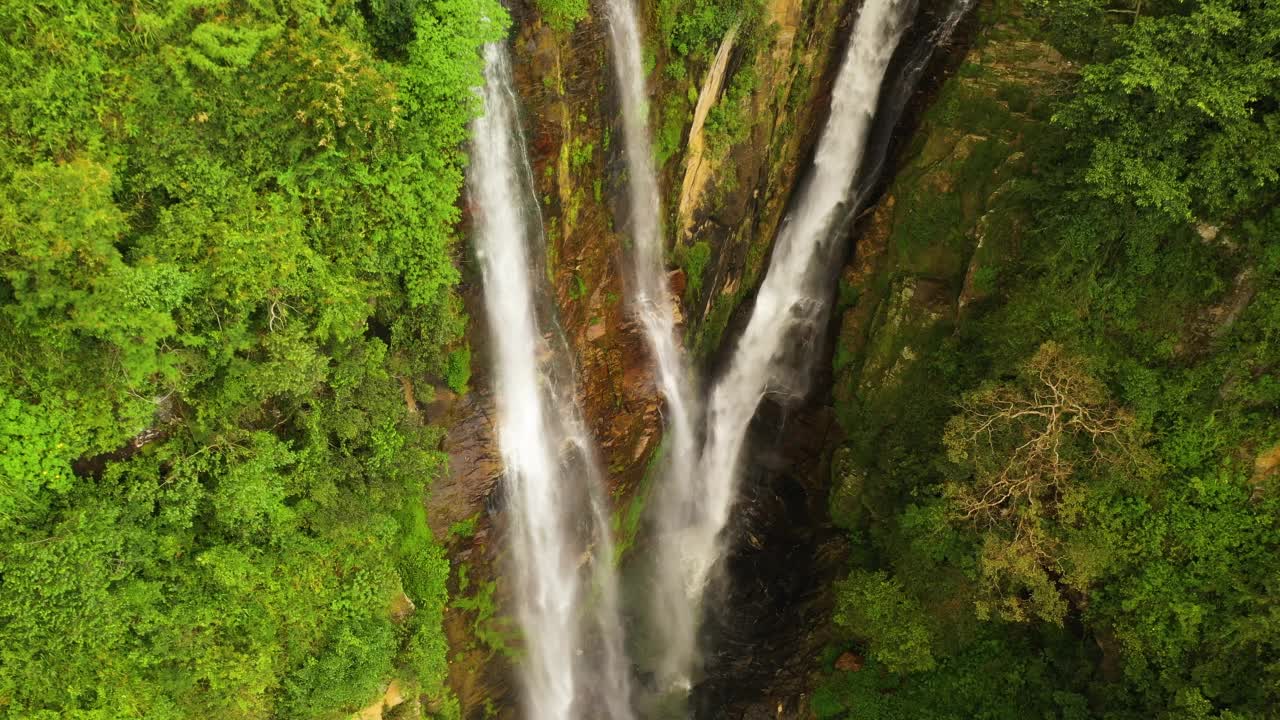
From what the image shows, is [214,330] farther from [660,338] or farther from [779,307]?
[779,307]

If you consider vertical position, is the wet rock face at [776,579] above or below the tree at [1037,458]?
below

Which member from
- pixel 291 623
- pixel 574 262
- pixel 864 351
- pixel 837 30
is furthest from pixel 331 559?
pixel 837 30

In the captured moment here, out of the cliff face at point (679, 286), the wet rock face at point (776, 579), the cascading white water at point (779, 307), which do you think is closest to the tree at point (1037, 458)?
the wet rock face at point (776, 579)

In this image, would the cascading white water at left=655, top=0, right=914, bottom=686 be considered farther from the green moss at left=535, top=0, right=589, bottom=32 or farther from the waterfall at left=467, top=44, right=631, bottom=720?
the green moss at left=535, top=0, right=589, bottom=32

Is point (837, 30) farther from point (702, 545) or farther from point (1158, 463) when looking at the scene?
point (702, 545)

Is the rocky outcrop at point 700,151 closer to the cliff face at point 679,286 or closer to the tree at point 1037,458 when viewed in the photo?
the cliff face at point 679,286

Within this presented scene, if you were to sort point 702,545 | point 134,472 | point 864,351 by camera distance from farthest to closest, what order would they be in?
1. point 702,545
2. point 864,351
3. point 134,472

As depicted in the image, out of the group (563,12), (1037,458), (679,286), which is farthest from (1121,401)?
(563,12)
